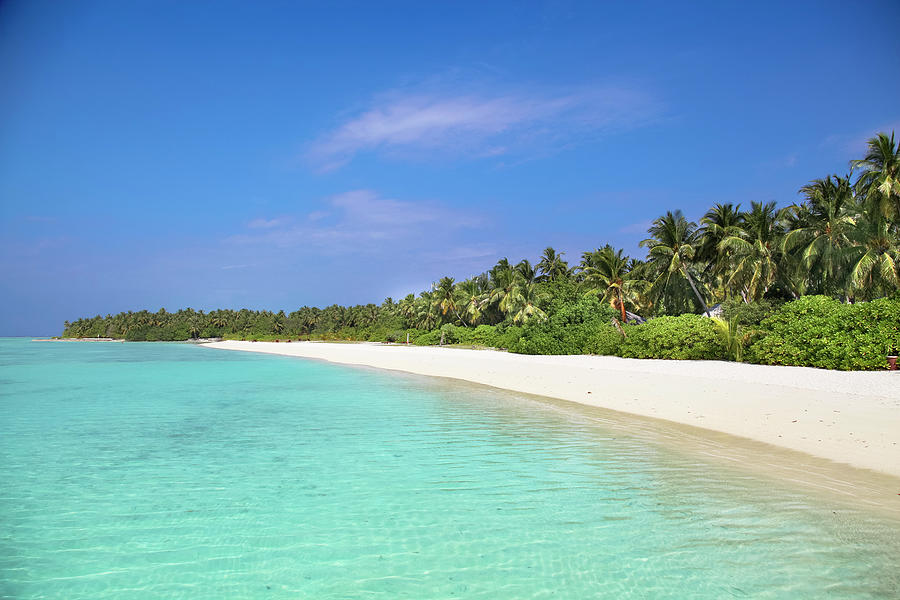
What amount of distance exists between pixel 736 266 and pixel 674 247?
453cm

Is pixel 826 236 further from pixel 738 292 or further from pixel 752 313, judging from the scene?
pixel 752 313

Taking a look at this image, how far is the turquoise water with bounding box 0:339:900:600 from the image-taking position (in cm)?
427

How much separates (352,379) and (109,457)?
15.3 metres

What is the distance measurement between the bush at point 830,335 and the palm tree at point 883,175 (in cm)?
665

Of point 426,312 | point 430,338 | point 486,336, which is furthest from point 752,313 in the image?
point 426,312

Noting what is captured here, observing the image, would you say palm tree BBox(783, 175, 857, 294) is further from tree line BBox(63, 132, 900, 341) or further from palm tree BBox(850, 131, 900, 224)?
palm tree BBox(850, 131, 900, 224)

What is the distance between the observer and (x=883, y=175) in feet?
69.8

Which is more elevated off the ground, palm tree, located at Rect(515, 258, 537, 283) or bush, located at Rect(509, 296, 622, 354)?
palm tree, located at Rect(515, 258, 537, 283)

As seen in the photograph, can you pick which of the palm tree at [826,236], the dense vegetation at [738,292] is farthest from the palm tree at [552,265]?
the palm tree at [826,236]

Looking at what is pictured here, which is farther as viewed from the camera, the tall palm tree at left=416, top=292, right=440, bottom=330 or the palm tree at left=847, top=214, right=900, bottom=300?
the tall palm tree at left=416, top=292, right=440, bottom=330

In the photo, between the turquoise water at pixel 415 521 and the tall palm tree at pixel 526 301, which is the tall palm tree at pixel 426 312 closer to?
the tall palm tree at pixel 526 301

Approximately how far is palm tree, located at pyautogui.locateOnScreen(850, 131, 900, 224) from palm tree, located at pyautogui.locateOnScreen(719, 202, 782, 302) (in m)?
10.3

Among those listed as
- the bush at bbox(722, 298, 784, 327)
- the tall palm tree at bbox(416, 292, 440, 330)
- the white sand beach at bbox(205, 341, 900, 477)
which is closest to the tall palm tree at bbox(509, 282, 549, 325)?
the tall palm tree at bbox(416, 292, 440, 330)

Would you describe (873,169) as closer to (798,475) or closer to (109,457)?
(798,475)
